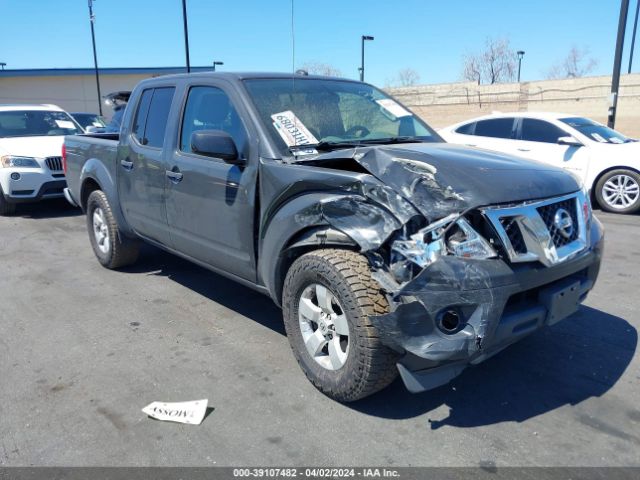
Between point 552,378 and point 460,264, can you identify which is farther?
point 552,378

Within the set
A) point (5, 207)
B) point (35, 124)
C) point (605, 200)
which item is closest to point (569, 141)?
point (605, 200)

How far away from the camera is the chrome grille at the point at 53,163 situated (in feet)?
29.1

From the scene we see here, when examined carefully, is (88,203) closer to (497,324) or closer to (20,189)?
(20,189)

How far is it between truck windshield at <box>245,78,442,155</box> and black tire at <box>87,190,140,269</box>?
2.46 m

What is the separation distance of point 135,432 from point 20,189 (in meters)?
7.33

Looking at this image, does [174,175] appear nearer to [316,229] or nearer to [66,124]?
[316,229]

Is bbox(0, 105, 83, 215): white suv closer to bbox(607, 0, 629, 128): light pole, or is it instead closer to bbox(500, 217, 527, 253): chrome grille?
bbox(500, 217, 527, 253): chrome grille

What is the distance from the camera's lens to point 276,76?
4086mm

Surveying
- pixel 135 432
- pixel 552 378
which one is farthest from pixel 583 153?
pixel 135 432

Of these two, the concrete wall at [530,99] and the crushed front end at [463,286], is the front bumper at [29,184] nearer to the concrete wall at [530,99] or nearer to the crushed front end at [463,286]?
the crushed front end at [463,286]

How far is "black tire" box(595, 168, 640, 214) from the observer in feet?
28.3

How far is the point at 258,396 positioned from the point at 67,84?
4058cm

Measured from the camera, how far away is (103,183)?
5.44m

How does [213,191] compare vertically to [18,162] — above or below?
above
